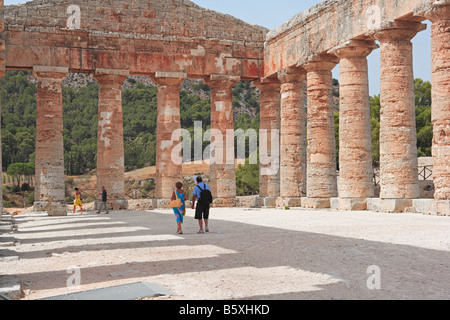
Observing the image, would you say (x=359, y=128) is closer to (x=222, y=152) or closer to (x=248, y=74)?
(x=222, y=152)

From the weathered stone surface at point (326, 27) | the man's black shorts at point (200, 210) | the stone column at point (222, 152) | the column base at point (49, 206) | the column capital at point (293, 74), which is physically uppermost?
the weathered stone surface at point (326, 27)

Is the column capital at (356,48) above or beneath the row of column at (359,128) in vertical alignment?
above

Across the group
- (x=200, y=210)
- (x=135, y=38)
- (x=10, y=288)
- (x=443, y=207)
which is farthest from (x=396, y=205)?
(x=135, y=38)

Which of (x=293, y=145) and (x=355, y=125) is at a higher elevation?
(x=355, y=125)

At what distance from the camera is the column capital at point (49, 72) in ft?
80.3

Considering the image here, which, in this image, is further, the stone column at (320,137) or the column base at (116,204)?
the column base at (116,204)

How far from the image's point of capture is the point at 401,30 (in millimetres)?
18359

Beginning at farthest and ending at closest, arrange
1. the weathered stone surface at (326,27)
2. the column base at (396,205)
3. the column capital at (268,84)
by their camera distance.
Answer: the column capital at (268,84) → the weathered stone surface at (326,27) → the column base at (396,205)

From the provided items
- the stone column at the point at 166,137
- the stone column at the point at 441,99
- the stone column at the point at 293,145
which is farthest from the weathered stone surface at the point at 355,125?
the stone column at the point at 166,137

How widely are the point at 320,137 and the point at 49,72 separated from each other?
1271 cm

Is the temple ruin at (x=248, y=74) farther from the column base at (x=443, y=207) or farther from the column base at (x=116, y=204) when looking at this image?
the column base at (x=443, y=207)

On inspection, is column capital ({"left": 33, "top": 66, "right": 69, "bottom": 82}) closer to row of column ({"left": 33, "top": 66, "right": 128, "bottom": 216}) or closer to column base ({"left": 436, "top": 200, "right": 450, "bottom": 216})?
row of column ({"left": 33, "top": 66, "right": 128, "bottom": 216})

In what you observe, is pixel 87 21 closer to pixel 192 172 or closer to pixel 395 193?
pixel 395 193
